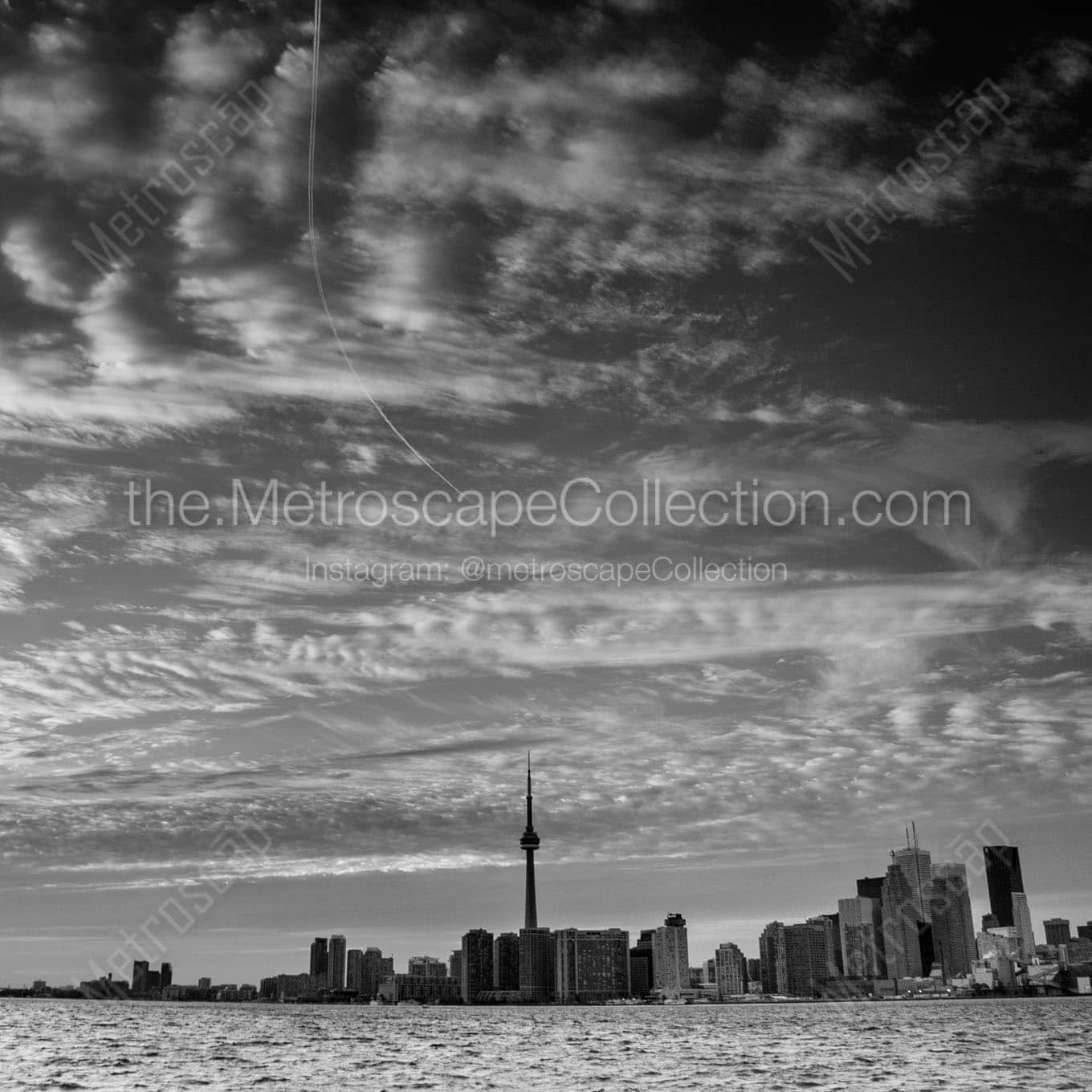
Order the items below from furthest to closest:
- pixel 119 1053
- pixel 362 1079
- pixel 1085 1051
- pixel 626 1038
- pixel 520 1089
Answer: pixel 626 1038 → pixel 1085 1051 → pixel 119 1053 → pixel 362 1079 → pixel 520 1089

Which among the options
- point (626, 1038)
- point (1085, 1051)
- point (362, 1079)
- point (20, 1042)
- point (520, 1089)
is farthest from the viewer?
point (626, 1038)

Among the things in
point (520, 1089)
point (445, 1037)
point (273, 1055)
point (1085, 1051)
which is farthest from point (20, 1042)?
point (1085, 1051)

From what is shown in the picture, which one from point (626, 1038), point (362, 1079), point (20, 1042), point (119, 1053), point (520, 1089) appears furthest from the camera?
point (626, 1038)

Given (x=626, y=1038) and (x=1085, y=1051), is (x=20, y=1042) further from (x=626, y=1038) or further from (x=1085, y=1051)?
(x=1085, y=1051)

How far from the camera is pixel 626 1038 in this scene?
169875mm

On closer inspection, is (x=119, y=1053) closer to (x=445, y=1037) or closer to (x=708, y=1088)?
(x=445, y=1037)

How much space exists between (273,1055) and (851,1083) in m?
69.8

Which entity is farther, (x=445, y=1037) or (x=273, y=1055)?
(x=445, y=1037)

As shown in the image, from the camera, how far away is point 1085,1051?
137 meters

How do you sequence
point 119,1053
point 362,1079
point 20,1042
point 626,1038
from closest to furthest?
point 362,1079 → point 119,1053 → point 20,1042 → point 626,1038

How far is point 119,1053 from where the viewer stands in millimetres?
126562

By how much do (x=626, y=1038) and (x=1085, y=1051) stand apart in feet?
213

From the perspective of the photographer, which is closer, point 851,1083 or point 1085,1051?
point 851,1083

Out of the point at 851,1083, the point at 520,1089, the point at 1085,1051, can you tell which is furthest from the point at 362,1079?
the point at 1085,1051
